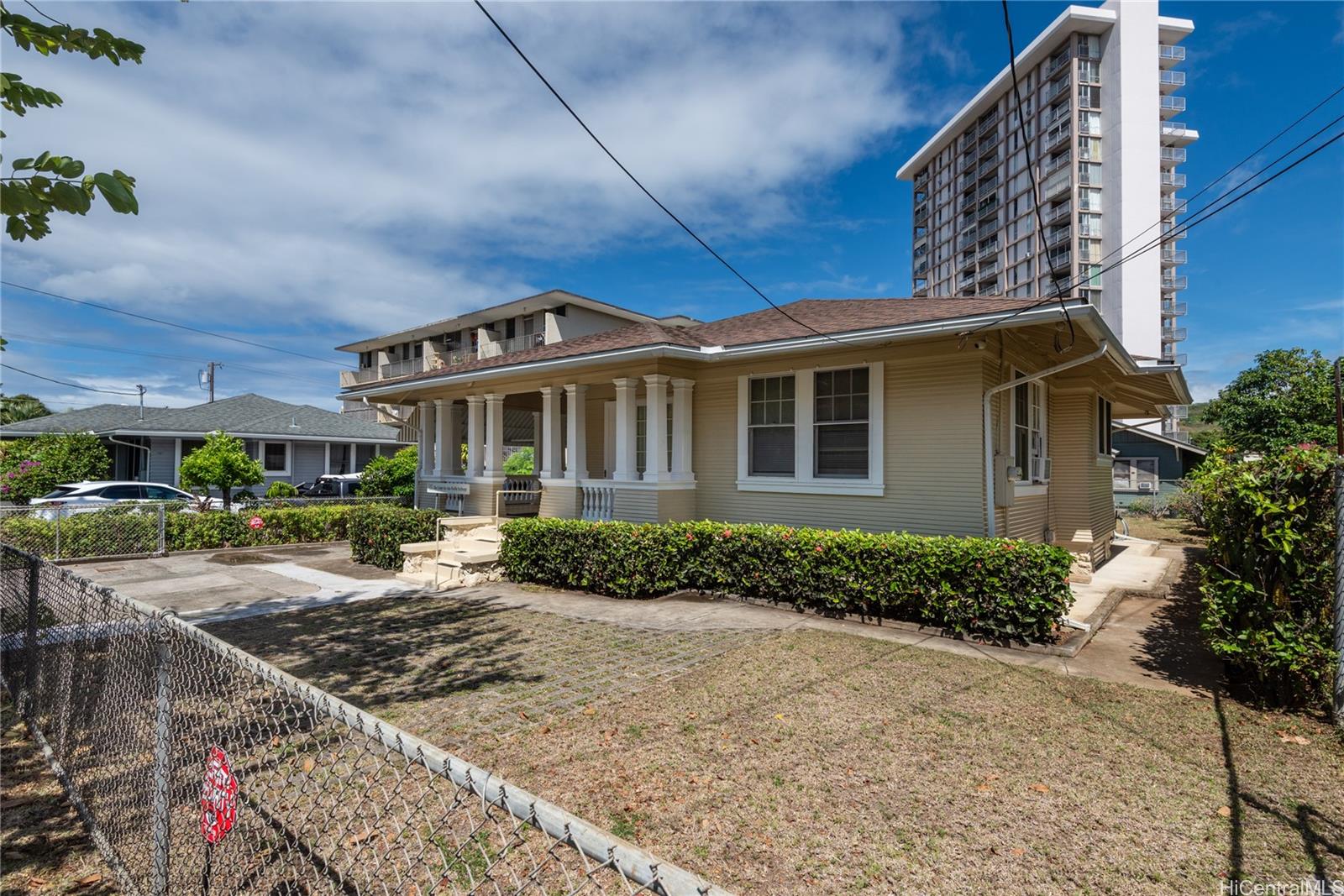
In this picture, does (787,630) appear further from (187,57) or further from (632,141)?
(187,57)

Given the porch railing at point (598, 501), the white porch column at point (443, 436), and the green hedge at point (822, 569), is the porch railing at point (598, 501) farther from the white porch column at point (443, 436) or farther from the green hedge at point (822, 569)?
the white porch column at point (443, 436)

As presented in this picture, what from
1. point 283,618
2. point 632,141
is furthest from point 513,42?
point 283,618

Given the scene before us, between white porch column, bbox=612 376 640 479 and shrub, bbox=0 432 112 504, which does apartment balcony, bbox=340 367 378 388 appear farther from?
white porch column, bbox=612 376 640 479

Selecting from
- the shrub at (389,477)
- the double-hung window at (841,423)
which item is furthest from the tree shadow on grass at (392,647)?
the shrub at (389,477)

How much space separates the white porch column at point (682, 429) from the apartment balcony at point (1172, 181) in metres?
73.6

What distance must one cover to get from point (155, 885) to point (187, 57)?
7.38 meters

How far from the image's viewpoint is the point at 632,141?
21.3 feet

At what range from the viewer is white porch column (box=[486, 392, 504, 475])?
13148 millimetres

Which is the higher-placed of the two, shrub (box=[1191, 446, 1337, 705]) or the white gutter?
the white gutter

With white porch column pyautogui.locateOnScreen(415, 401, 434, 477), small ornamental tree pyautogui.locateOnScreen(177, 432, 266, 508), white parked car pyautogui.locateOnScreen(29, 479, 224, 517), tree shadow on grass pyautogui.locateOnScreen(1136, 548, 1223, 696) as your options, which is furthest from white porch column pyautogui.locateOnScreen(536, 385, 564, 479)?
white parked car pyautogui.locateOnScreen(29, 479, 224, 517)

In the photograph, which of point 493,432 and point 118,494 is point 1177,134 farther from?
point 118,494

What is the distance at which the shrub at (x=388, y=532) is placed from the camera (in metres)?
11.4

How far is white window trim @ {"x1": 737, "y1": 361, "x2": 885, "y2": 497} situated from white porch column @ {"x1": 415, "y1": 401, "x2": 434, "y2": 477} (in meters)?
8.59

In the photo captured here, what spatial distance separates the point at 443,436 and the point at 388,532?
372cm
